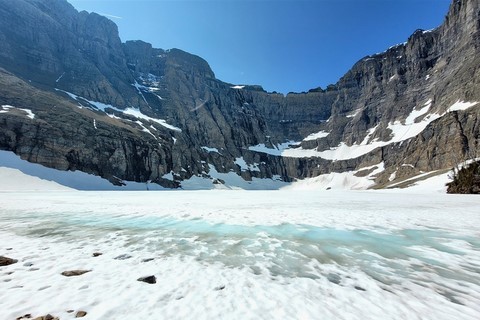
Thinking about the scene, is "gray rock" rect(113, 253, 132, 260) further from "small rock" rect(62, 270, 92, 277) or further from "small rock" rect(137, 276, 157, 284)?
"small rock" rect(137, 276, 157, 284)

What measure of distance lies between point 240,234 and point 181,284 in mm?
6021

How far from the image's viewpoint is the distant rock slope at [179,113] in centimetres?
9350

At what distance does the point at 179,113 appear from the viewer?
566 feet

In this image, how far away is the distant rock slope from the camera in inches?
3681

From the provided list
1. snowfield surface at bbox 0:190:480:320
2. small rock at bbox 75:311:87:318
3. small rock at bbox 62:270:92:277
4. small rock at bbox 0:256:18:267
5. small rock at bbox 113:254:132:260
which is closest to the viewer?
small rock at bbox 75:311:87:318

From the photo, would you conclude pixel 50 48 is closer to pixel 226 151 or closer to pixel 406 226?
pixel 226 151

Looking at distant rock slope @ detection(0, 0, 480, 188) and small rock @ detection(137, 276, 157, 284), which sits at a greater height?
distant rock slope @ detection(0, 0, 480, 188)

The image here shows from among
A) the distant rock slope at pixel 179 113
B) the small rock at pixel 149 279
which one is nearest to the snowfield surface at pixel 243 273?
the small rock at pixel 149 279

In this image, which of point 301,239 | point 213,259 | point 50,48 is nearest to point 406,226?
point 301,239

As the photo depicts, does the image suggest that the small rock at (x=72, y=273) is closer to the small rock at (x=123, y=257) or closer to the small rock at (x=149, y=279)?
the small rock at (x=123, y=257)

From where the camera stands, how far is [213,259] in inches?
310

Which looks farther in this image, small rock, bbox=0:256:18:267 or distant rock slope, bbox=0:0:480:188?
distant rock slope, bbox=0:0:480:188

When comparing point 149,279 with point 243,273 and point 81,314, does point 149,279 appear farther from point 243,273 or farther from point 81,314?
point 243,273

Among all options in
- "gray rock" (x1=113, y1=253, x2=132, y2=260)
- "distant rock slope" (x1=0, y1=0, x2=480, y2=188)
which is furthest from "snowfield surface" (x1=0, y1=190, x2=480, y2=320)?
"distant rock slope" (x1=0, y1=0, x2=480, y2=188)
